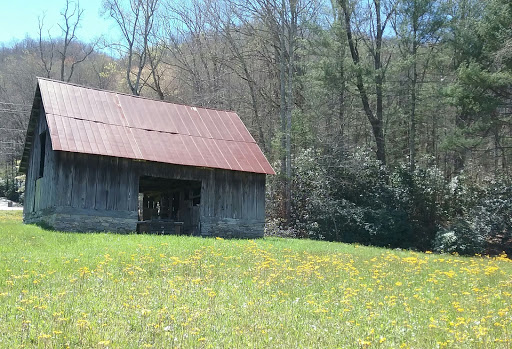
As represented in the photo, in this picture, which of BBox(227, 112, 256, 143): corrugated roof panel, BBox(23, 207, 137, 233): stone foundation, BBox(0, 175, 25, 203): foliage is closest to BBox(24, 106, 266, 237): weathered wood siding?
BBox(23, 207, 137, 233): stone foundation

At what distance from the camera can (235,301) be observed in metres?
9.11

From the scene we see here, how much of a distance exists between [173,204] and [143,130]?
6401mm

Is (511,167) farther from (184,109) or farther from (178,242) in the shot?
(178,242)

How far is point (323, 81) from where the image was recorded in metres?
33.6

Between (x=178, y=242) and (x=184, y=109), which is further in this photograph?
(x=184, y=109)

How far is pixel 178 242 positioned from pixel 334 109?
1972cm

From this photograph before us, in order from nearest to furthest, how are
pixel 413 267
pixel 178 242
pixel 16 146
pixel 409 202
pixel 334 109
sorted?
pixel 413 267 < pixel 178 242 < pixel 409 202 < pixel 334 109 < pixel 16 146

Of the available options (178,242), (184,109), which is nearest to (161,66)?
(184,109)

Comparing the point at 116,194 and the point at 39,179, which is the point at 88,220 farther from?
the point at 39,179

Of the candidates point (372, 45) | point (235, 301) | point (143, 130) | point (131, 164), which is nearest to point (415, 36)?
point (372, 45)

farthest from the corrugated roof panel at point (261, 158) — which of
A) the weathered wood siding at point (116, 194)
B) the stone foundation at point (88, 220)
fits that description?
the stone foundation at point (88, 220)

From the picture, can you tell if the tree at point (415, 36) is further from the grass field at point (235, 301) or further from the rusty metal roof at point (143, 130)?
the grass field at point (235, 301)

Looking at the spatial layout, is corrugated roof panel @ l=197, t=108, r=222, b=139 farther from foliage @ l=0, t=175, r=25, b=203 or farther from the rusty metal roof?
foliage @ l=0, t=175, r=25, b=203

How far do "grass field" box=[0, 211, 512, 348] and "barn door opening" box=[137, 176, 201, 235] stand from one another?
8.97m
